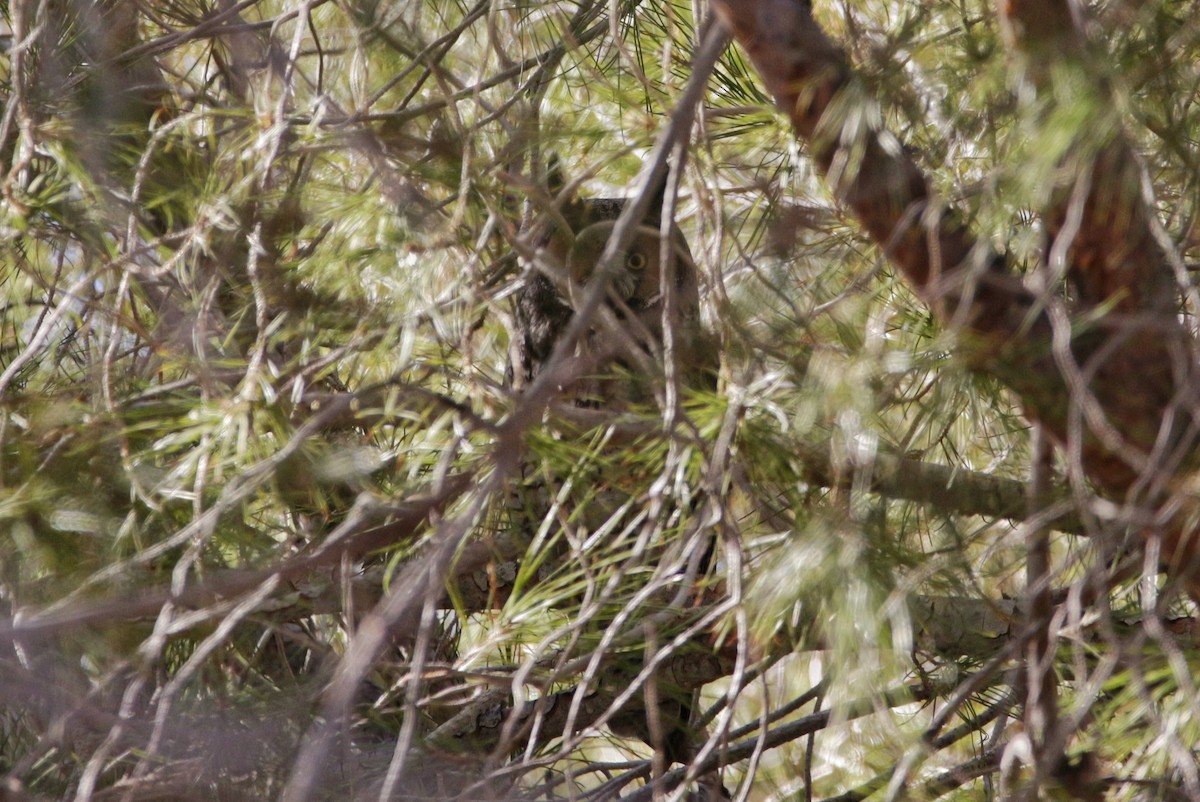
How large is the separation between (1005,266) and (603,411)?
1.41ft

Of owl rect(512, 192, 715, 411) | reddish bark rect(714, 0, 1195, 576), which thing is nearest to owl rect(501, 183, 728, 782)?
owl rect(512, 192, 715, 411)

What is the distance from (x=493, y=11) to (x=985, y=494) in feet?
2.74

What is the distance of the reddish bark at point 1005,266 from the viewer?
0.97 metres

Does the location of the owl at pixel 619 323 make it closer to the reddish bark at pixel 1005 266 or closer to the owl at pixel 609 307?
the owl at pixel 609 307

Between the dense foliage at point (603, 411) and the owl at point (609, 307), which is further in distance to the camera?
the owl at point (609, 307)

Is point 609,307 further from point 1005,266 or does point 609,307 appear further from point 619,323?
point 1005,266

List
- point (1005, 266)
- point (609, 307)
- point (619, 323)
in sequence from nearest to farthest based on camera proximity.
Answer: point (1005, 266), point (619, 323), point (609, 307)

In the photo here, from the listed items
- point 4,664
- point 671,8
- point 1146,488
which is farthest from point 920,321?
point 4,664

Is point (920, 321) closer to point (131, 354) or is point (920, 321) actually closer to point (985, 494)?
point (985, 494)

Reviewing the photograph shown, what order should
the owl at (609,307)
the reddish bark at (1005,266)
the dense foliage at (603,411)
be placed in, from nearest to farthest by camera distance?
the dense foliage at (603,411) → the reddish bark at (1005,266) → the owl at (609,307)

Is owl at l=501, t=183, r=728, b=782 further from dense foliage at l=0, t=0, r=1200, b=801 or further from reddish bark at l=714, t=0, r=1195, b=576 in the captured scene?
reddish bark at l=714, t=0, r=1195, b=576

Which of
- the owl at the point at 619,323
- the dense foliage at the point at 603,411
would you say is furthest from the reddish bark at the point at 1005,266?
the owl at the point at 619,323

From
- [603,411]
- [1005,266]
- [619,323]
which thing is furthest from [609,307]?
[1005,266]

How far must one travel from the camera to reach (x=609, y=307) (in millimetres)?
1904
